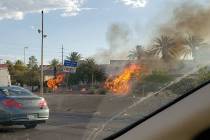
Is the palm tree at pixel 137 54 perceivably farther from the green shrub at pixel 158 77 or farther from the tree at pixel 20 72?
the tree at pixel 20 72

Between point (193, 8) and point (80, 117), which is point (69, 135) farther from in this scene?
point (193, 8)

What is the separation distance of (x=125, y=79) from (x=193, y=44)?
60cm

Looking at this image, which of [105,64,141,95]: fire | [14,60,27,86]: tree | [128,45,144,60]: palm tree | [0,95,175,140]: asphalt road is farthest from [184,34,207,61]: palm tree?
[14,60,27,86]: tree

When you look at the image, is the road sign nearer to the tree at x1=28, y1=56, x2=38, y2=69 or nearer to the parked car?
the parked car

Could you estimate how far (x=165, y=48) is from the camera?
4.29 m

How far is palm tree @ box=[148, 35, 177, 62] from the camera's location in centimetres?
403

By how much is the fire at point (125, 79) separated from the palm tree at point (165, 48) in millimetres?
226

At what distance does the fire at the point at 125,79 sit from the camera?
13.2 ft

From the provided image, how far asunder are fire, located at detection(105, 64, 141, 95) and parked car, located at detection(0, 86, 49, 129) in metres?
8.91

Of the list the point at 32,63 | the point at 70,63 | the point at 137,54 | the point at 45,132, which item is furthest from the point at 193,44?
the point at 32,63

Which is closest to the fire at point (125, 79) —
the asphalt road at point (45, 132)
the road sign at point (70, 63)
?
the asphalt road at point (45, 132)

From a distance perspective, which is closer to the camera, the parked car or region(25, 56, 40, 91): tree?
the parked car

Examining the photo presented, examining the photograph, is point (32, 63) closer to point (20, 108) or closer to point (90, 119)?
point (20, 108)

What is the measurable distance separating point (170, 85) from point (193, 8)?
54cm
